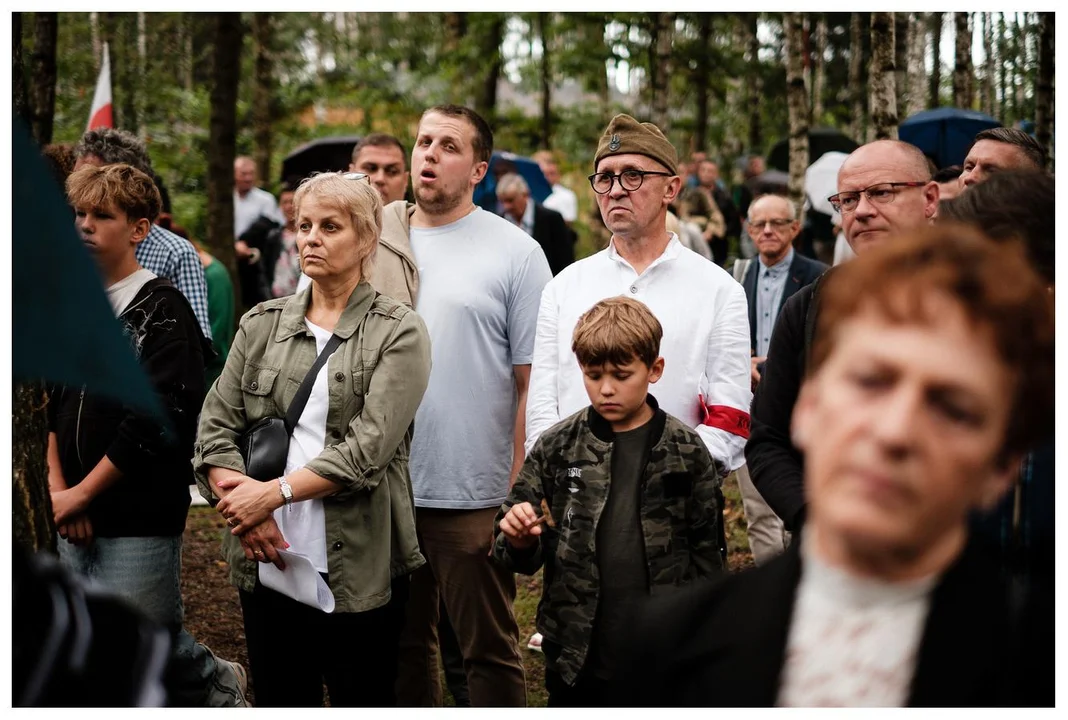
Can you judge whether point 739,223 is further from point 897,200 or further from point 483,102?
point 897,200

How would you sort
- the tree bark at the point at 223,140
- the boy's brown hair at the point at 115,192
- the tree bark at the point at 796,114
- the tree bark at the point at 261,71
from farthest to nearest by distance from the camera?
the tree bark at the point at 261,71 < the tree bark at the point at 796,114 < the tree bark at the point at 223,140 < the boy's brown hair at the point at 115,192

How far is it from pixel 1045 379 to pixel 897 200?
7.35 ft

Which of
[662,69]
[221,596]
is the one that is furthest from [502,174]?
[662,69]

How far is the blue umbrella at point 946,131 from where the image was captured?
13023mm

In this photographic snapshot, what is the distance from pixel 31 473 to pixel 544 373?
1823 mm

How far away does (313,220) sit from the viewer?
3822 millimetres

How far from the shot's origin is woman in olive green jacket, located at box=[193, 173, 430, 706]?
357cm

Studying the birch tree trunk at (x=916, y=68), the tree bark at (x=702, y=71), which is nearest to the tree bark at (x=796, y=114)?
the birch tree trunk at (x=916, y=68)

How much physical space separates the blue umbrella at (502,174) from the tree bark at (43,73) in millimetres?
3642

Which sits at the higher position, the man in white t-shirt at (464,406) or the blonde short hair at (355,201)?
the blonde short hair at (355,201)

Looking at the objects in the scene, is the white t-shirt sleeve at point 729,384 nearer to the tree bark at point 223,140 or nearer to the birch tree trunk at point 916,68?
the tree bark at point 223,140

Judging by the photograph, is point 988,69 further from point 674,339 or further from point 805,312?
point 805,312

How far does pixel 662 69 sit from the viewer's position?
16797 millimetres

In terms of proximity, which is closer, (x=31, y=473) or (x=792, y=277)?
(x=31, y=473)
